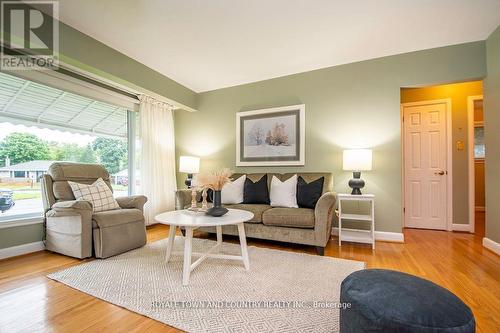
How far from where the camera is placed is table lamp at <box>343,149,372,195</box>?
111 inches

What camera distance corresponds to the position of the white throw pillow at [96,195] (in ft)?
8.48

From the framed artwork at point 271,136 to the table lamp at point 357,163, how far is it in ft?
2.39

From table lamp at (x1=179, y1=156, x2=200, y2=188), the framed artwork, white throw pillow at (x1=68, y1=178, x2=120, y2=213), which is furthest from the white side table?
white throw pillow at (x1=68, y1=178, x2=120, y2=213)

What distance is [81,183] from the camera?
280cm

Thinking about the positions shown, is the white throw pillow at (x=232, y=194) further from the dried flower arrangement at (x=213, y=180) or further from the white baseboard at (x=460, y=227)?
the white baseboard at (x=460, y=227)

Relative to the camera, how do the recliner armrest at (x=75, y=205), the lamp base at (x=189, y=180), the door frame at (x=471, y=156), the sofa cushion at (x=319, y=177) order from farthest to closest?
the lamp base at (x=189, y=180) → the door frame at (x=471, y=156) → the sofa cushion at (x=319, y=177) → the recliner armrest at (x=75, y=205)

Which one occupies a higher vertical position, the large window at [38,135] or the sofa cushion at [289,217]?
the large window at [38,135]

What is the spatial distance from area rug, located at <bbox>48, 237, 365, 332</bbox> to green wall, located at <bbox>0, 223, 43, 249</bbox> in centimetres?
97

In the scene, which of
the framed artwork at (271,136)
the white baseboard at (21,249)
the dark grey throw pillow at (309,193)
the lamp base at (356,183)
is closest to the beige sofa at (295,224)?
the dark grey throw pillow at (309,193)

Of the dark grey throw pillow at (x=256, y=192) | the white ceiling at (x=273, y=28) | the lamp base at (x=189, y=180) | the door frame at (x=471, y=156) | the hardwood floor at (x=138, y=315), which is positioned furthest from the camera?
the lamp base at (x=189, y=180)

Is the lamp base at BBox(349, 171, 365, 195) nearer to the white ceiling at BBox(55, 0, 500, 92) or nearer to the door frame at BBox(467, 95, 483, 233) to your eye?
the white ceiling at BBox(55, 0, 500, 92)

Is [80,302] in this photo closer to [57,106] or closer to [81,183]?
[81,183]

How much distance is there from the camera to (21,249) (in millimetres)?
2494

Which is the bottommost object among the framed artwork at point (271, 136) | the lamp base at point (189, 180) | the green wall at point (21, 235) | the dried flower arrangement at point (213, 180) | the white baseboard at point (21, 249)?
the white baseboard at point (21, 249)
